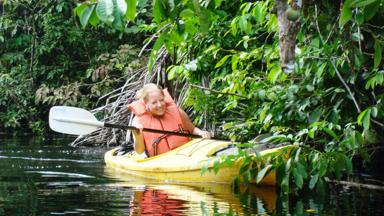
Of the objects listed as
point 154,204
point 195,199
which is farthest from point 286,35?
point 195,199

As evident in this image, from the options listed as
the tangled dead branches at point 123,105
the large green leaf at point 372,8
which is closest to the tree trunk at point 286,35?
the large green leaf at point 372,8

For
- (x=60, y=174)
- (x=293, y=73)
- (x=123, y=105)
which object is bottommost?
(x=60, y=174)

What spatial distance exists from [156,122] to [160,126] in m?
0.06

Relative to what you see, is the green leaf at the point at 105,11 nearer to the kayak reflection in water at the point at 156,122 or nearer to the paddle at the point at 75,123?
the paddle at the point at 75,123

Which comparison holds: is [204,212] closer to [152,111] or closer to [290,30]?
[290,30]

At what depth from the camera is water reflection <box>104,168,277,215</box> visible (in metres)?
4.01

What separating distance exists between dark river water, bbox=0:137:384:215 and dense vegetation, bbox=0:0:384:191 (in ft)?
0.71

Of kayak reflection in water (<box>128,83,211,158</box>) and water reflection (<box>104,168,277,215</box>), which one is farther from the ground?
kayak reflection in water (<box>128,83,211,158</box>)

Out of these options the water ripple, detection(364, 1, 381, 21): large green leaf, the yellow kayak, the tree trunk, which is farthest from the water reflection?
detection(364, 1, 381, 21): large green leaf

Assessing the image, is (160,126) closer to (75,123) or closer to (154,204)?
(75,123)

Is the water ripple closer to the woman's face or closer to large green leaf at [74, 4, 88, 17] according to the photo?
the woman's face

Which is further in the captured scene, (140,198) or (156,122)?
(156,122)

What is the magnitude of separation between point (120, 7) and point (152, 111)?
16.9 ft

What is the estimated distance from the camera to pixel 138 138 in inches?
264
